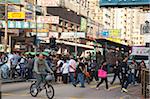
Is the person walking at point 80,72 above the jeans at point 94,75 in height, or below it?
above

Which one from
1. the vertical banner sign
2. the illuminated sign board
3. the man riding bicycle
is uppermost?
the illuminated sign board

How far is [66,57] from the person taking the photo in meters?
27.4

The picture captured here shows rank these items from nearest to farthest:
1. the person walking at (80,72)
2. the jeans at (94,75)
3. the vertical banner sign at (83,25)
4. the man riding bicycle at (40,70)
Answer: the man riding bicycle at (40,70) < the person walking at (80,72) < the jeans at (94,75) < the vertical banner sign at (83,25)

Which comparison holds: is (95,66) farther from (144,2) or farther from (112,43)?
(112,43)

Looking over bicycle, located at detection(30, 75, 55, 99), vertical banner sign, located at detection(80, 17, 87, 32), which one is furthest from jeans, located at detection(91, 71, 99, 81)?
vertical banner sign, located at detection(80, 17, 87, 32)

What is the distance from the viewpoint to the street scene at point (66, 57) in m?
18.1

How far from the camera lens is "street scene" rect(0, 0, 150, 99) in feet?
59.3

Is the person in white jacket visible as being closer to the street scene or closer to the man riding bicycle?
the street scene

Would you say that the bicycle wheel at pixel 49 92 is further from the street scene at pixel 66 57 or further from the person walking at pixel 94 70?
the person walking at pixel 94 70

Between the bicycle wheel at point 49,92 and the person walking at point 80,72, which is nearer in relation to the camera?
the bicycle wheel at point 49,92

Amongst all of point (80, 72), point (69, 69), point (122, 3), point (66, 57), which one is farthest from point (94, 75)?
point (122, 3)

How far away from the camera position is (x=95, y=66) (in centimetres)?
2762

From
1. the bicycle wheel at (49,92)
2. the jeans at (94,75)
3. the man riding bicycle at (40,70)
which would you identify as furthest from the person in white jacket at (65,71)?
the bicycle wheel at (49,92)

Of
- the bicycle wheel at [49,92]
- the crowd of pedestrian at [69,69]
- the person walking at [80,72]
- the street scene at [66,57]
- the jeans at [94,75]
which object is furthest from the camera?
the jeans at [94,75]
